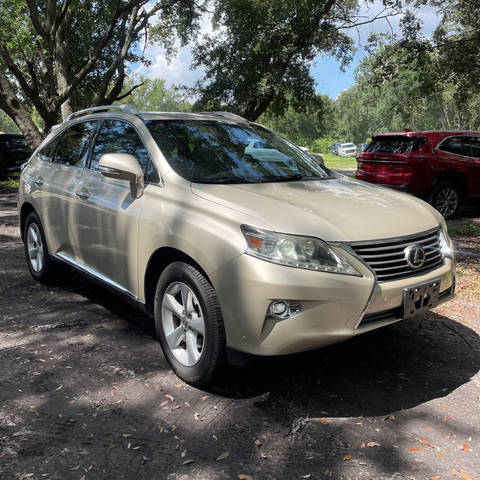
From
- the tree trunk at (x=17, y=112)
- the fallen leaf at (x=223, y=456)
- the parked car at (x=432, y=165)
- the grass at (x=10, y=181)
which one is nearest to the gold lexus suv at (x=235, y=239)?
the fallen leaf at (x=223, y=456)

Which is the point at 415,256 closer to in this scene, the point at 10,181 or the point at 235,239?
the point at 235,239

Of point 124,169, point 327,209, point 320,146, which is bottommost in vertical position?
point 320,146

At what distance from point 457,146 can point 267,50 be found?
9712 millimetres

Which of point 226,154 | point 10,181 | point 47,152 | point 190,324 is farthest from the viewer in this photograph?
point 10,181

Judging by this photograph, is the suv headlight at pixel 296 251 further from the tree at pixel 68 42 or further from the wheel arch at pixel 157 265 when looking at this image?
the tree at pixel 68 42

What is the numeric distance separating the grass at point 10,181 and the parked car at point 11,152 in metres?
0.33

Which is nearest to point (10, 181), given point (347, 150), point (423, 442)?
point (423, 442)

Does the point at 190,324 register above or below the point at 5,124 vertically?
below

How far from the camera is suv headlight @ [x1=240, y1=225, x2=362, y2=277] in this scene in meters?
2.65

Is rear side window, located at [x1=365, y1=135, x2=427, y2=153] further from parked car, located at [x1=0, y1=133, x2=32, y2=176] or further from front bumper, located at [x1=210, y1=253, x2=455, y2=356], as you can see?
parked car, located at [x1=0, y1=133, x2=32, y2=176]

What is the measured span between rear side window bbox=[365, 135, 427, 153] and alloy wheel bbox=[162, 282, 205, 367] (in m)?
7.68

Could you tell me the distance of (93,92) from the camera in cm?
2448

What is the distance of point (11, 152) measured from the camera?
57.0 feet

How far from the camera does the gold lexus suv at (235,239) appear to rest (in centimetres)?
265
